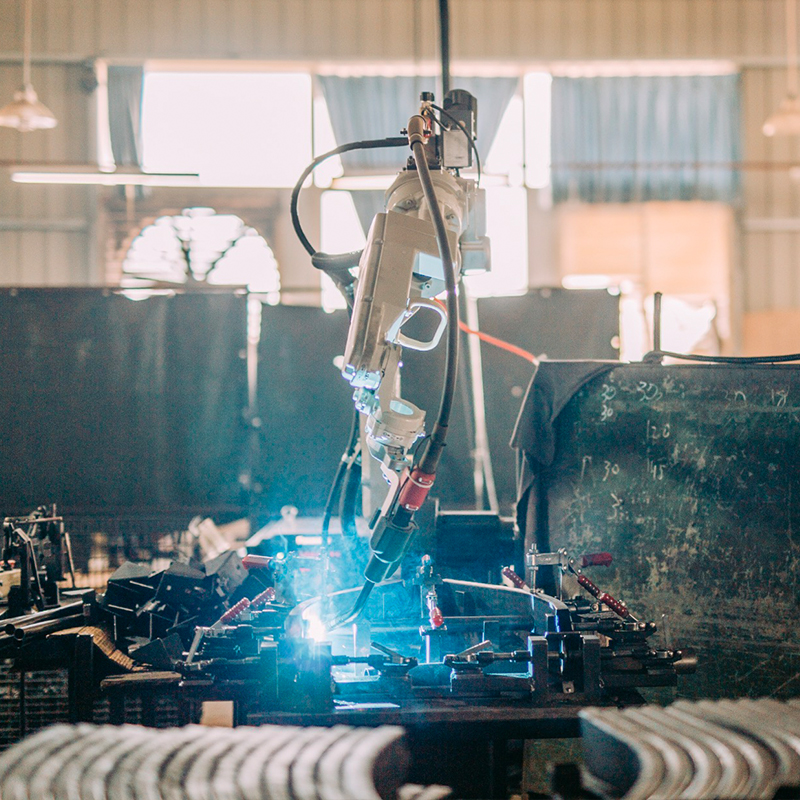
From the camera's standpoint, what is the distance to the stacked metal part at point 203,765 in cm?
90

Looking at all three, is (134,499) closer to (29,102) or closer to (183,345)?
(183,345)

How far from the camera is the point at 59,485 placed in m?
3.79

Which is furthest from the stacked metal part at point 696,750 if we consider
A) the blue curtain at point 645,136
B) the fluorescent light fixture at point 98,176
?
the blue curtain at point 645,136

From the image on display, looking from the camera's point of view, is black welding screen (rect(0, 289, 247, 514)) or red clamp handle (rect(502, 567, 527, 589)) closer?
red clamp handle (rect(502, 567, 527, 589))

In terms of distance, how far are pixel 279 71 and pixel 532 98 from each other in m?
2.24

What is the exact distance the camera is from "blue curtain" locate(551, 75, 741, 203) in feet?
23.0

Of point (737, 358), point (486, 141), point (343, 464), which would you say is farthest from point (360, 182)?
point (343, 464)

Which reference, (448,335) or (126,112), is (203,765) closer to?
(448,335)

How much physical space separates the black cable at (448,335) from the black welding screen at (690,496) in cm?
70

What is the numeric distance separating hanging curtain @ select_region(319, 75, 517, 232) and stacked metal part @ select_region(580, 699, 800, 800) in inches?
247

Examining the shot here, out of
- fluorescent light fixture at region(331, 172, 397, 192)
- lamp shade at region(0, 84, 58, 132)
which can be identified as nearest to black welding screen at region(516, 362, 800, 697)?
fluorescent light fixture at region(331, 172, 397, 192)

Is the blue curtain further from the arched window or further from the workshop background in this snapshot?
the arched window

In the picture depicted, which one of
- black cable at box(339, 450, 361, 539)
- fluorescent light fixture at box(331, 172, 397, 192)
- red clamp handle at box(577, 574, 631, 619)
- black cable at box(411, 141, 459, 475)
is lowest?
red clamp handle at box(577, 574, 631, 619)

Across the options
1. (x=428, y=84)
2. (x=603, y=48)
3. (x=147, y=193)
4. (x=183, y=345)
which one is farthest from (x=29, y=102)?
(x=603, y=48)
